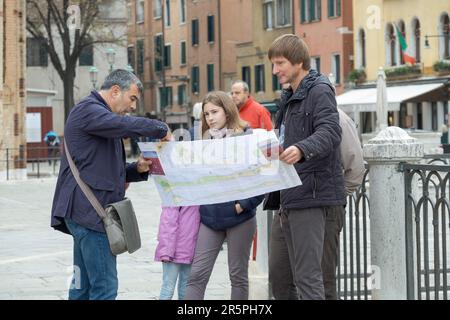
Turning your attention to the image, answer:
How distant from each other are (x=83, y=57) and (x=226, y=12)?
29.4ft

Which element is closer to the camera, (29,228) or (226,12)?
(29,228)

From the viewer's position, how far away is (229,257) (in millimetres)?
8305

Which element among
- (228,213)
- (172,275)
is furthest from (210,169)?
(172,275)

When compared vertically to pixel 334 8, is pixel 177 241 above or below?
below

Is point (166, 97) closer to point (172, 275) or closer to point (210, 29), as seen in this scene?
point (210, 29)

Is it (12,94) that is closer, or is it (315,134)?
(315,134)

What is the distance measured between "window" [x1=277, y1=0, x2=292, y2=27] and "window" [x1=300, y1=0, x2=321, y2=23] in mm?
1533

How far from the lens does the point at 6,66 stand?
38.3m

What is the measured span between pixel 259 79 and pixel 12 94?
3049 cm

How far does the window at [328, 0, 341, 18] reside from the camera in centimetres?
5906

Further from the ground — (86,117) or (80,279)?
(86,117)

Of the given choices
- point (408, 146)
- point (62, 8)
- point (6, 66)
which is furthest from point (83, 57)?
point (408, 146)

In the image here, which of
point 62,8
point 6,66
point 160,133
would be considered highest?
point 62,8

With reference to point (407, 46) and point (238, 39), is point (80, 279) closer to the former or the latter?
point (407, 46)
